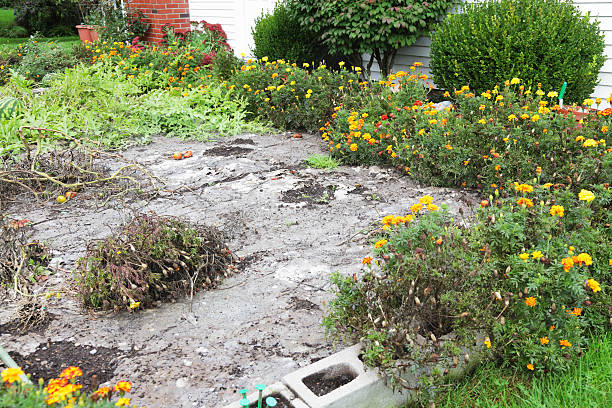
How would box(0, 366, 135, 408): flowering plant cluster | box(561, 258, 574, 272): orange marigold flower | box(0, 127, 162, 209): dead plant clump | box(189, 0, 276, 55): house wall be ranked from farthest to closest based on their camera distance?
box(189, 0, 276, 55): house wall, box(0, 127, 162, 209): dead plant clump, box(561, 258, 574, 272): orange marigold flower, box(0, 366, 135, 408): flowering plant cluster

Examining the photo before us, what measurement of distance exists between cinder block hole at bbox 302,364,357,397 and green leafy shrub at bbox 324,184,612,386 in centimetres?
12

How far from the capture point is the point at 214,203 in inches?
164

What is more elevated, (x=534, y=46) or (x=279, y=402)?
(x=534, y=46)

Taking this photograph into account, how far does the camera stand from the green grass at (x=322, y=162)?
4930mm

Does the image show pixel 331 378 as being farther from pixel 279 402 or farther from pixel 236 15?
pixel 236 15

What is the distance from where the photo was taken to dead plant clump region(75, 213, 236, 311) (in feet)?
8.79

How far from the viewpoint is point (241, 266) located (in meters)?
3.22

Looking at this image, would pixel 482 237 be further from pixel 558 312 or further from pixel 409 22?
pixel 409 22

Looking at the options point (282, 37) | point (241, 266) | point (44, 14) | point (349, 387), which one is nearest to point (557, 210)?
point (349, 387)

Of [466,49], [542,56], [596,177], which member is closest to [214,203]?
[596,177]

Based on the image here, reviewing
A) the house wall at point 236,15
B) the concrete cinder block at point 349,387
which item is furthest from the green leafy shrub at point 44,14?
the concrete cinder block at point 349,387

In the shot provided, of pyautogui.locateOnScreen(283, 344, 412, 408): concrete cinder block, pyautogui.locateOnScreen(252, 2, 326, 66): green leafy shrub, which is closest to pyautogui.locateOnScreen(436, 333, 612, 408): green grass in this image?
pyautogui.locateOnScreen(283, 344, 412, 408): concrete cinder block

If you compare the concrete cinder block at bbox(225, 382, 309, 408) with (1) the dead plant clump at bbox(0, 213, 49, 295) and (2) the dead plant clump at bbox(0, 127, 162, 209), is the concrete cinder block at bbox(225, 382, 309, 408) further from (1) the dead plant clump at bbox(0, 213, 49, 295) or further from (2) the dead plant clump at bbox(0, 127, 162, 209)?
(2) the dead plant clump at bbox(0, 127, 162, 209)

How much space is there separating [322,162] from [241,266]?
196 cm
